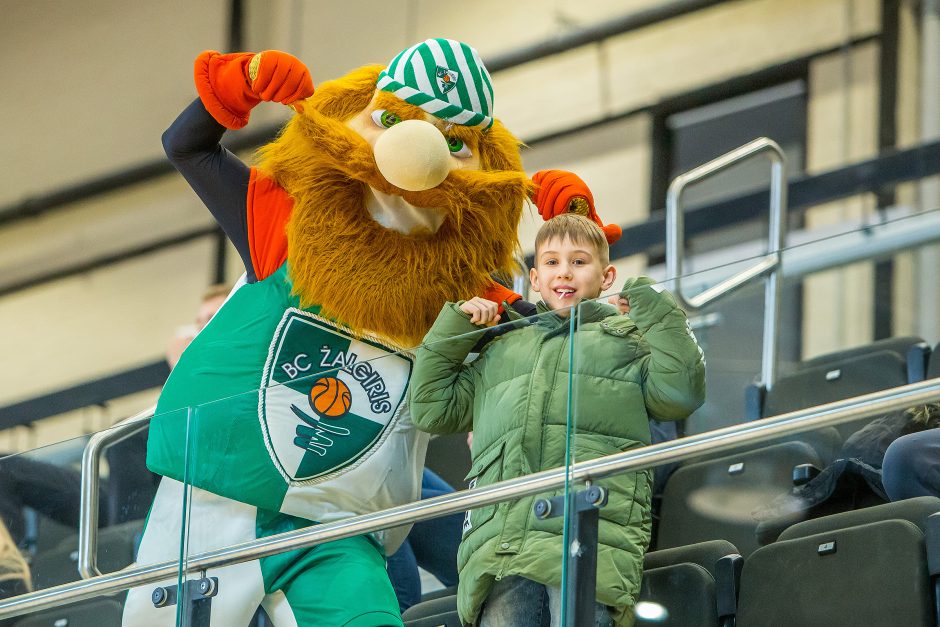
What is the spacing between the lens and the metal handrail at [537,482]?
2.36 m

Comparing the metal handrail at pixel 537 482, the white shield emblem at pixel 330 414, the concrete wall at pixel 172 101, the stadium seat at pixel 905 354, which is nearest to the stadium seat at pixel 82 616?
the metal handrail at pixel 537 482

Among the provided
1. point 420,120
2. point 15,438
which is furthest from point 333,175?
point 15,438

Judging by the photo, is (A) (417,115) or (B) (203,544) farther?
(A) (417,115)

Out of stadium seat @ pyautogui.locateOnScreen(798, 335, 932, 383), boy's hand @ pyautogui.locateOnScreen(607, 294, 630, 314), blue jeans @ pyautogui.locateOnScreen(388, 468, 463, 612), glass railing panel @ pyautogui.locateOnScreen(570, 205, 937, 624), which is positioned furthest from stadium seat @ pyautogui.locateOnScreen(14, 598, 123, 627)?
stadium seat @ pyautogui.locateOnScreen(798, 335, 932, 383)

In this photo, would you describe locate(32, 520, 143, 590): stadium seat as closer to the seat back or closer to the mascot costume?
the mascot costume

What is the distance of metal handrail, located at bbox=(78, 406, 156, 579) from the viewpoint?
9.89 feet

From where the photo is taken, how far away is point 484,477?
2.57 m

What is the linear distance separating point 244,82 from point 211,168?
0.20 m

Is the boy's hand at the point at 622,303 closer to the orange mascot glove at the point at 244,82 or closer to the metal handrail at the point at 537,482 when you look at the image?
the metal handrail at the point at 537,482

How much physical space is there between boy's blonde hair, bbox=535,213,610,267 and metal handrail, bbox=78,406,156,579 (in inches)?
33.7

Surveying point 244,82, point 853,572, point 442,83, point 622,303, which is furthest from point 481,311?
point 853,572

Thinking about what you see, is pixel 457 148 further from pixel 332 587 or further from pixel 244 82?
pixel 332 587

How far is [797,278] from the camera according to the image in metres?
4.62

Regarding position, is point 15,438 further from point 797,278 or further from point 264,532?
point 264,532
